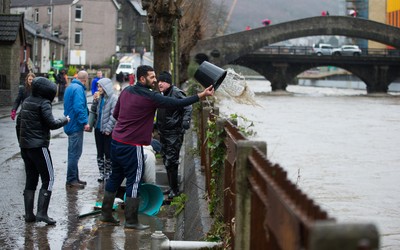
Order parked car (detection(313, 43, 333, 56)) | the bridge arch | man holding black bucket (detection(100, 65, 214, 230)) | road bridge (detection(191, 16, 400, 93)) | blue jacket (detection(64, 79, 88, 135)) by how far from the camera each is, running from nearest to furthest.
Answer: man holding black bucket (detection(100, 65, 214, 230)) → blue jacket (detection(64, 79, 88, 135)) → road bridge (detection(191, 16, 400, 93)) → the bridge arch → parked car (detection(313, 43, 333, 56))

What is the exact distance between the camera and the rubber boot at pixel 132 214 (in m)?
8.39

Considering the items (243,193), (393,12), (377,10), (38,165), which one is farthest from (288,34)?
(243,193)

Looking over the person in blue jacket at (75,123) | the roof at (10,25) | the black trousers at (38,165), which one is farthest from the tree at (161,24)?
the roof at (10,25)

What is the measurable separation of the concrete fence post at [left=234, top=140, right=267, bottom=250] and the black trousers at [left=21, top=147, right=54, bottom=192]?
14.3ft

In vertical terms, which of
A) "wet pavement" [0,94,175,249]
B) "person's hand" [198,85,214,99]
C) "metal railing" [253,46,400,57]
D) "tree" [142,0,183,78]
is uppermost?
"metal railing" [253,46,400,57]

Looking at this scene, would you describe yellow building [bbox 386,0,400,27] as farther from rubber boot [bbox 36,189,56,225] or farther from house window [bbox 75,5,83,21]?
rubber boot [bbox 36,189,56,225]

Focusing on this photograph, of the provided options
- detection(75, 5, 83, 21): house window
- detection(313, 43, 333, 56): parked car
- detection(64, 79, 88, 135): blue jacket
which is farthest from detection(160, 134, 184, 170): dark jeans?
detection(75, 5, 83, 21): house window

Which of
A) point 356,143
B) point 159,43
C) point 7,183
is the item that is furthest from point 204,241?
point 356,143

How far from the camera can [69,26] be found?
8644 cm

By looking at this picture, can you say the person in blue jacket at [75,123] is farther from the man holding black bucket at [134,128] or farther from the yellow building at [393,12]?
the yellow building at [393,12]

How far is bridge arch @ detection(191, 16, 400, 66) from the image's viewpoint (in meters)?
74.2

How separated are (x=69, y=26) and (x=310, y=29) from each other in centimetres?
2760

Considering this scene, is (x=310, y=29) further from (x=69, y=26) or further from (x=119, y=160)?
(x=119, y=160)

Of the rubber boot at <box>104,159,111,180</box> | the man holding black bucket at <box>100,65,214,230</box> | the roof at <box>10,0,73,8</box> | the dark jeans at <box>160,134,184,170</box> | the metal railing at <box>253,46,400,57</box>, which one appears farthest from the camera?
the metal railing at <box>253,46,400,57</box>
